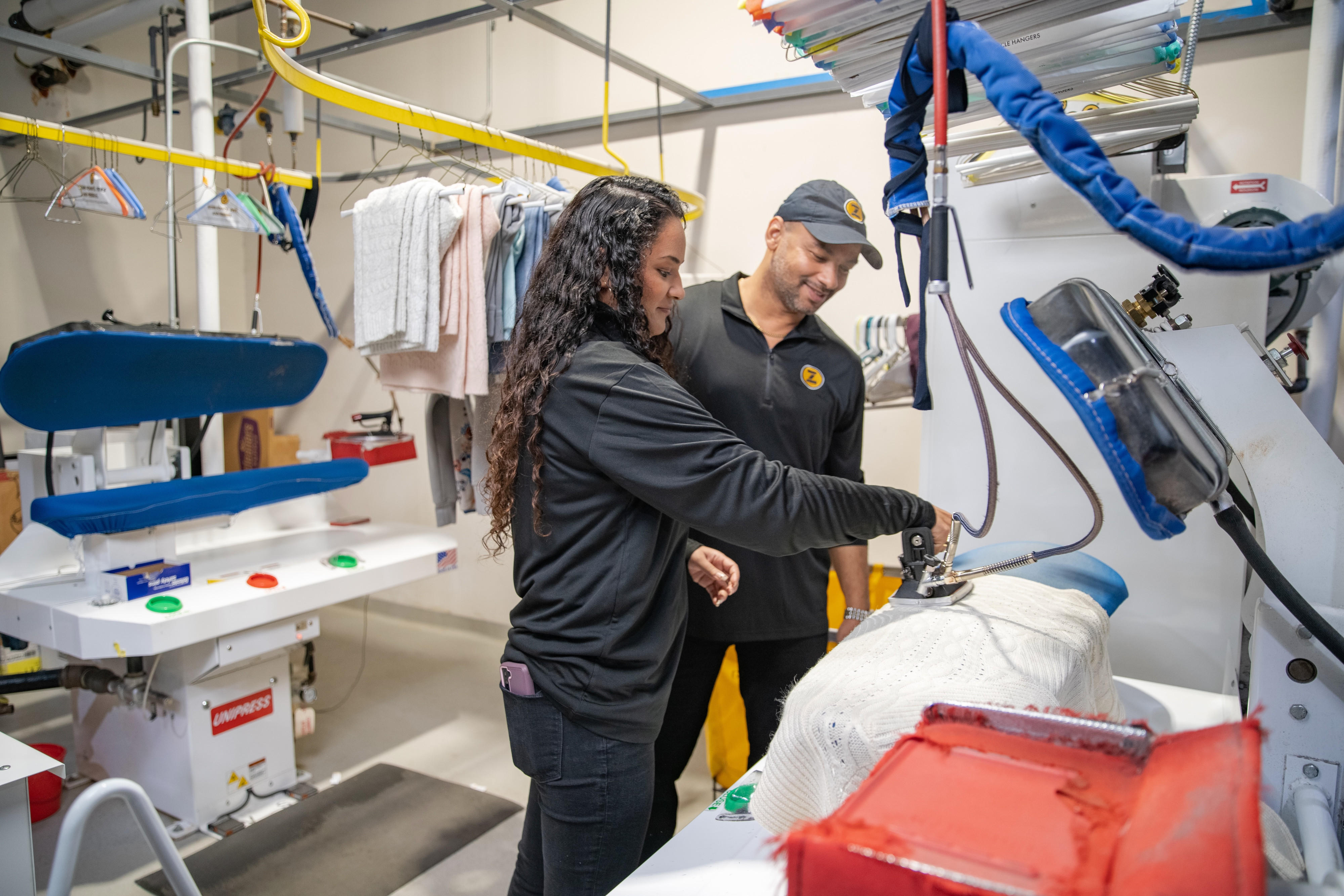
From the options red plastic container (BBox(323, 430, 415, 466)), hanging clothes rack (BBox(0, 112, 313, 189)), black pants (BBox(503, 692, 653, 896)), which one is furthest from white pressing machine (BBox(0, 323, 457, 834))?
black pants (BBox(503, 692, 653, 896))

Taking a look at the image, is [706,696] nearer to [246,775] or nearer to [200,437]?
[246,775]

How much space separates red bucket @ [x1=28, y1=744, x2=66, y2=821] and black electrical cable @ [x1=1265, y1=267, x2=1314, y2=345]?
10.9 ft

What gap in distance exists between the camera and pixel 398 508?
4.81 meters

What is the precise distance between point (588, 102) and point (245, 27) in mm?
2789

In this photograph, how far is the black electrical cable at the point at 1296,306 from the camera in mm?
1563

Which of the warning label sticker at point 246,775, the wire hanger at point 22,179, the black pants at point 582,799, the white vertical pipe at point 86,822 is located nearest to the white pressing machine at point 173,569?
the warning label sticker at point 246,775

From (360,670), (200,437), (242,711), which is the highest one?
(200,437)

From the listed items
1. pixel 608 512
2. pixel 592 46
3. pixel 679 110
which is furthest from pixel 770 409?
pixel 679 110

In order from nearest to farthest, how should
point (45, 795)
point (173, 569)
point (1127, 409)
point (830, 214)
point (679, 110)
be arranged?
point (1127, 409), point (830, 214), point (173, 569), point (45, 795), point (679, 110)

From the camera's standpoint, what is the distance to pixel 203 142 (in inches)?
113

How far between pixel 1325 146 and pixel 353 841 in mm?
3039

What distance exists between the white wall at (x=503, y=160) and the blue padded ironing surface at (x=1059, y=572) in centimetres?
165

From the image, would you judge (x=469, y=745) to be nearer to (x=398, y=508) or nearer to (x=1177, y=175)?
(x=398, y=508)

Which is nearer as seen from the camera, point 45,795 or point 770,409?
point 770,409
